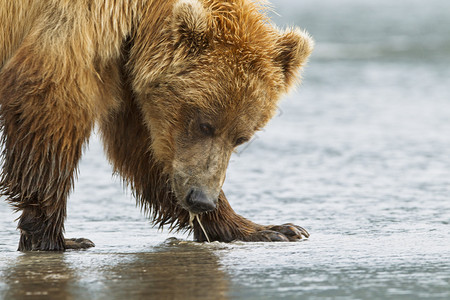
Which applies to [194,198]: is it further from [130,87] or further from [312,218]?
[312,218]

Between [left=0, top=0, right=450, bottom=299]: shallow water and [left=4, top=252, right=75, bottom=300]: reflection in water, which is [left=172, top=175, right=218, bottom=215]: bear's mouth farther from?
[left=4, top=252, right=75, bottom=300]: reflection in water

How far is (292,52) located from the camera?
224 inches

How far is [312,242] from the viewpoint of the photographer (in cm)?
551

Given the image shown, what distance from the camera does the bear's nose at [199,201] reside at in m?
5.21

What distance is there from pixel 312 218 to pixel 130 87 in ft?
5.44

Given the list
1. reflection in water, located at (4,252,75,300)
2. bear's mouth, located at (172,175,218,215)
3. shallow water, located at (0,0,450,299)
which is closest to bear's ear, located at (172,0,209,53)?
bear's mouth, located at (172,175,218,215)

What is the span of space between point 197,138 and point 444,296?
1.94 m

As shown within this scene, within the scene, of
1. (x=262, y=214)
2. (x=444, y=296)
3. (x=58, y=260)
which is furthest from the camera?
(x=262, y=214)

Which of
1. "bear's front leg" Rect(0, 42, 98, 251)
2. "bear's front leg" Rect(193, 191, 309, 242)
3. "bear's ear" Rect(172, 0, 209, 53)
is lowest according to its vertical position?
"bear's front leg" Rect(193, 191, 309, 242)

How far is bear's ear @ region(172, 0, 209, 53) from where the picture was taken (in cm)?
522

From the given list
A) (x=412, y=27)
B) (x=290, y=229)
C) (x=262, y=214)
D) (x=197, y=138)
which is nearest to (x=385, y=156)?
(x=262, y=214)

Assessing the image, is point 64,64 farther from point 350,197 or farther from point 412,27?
point 412,27

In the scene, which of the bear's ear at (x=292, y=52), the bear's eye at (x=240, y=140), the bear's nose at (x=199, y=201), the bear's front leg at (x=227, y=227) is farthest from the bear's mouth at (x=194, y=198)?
the bear's ear at (x=292, y=52)

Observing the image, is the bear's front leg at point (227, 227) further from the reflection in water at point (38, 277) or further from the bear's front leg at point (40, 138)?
the reflection in water at point (38, 277)
